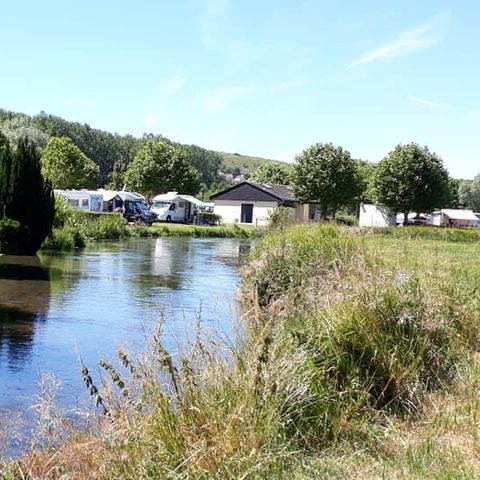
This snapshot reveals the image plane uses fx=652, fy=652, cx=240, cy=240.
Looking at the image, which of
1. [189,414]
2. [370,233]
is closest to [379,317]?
[189,414]

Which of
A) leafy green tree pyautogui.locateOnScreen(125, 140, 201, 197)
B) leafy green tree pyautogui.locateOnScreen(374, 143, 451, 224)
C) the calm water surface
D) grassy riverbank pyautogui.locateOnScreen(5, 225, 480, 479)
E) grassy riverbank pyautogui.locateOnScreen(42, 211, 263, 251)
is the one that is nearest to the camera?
grassy riverbank pyautogui.locateOnScreen(5, 225, 480, 479)

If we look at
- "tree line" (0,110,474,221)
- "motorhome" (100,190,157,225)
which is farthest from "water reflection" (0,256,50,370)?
"motorhome" (100,190,157,225)

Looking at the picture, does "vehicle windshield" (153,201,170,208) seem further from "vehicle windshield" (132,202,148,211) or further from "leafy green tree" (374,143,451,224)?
"leafy green tree" (374,143,451,224)

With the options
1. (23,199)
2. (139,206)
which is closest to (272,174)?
(139,206)

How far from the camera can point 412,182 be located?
51594mm

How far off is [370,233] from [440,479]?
10473 mm

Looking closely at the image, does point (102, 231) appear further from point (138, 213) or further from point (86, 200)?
point (138, 213)

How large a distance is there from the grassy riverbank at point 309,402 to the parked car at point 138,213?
152 ft

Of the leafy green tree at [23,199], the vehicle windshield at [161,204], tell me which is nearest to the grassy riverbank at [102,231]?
the leafy green tree at [23,199]

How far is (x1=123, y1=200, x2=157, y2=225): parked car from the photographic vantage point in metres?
52.8

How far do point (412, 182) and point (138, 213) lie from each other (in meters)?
22.6

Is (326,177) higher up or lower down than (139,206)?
higher up

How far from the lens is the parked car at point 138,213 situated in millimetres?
52750

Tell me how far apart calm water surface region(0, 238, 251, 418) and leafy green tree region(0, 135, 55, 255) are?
34.9 inches
